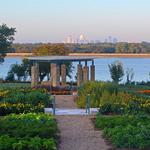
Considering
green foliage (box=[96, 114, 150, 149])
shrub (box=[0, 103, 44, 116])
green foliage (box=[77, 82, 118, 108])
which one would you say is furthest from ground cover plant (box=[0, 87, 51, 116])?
green foliage (box=[96, 114, 150, 149])

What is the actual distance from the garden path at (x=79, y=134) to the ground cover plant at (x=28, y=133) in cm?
35

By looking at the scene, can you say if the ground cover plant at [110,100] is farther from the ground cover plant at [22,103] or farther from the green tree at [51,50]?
the green tree at [51,50]

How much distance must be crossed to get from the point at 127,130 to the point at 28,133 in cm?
237

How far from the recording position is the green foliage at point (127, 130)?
14.1m

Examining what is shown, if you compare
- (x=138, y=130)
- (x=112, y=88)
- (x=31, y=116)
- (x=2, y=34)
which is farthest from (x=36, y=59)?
(x=138, y=130)

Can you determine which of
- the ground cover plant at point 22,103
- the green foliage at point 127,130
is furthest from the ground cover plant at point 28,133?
the ground cover plant at point 22,103

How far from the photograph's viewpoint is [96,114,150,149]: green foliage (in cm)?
1414

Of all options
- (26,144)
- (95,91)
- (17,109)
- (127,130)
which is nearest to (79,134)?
(127,130)

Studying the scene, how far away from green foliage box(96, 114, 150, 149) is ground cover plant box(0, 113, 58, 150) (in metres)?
1.40

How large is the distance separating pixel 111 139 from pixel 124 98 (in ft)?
31.0

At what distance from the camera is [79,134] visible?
1648 centimetres

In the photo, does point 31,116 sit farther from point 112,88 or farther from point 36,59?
point 36,59

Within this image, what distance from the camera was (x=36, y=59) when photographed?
125ft

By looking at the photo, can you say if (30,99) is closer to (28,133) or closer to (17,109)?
(17,109)
